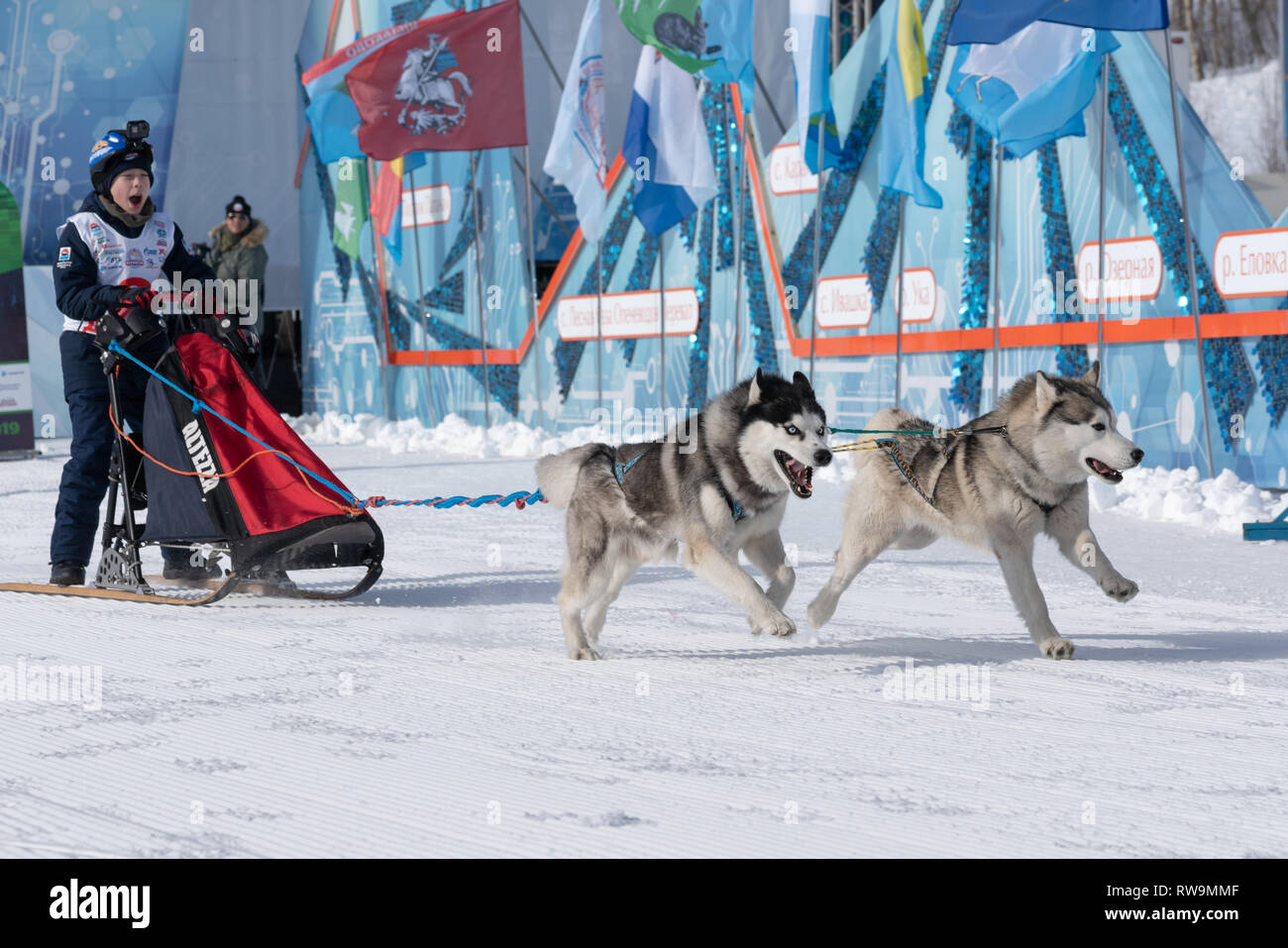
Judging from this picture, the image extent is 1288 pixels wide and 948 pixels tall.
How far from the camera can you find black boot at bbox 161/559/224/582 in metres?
5.56

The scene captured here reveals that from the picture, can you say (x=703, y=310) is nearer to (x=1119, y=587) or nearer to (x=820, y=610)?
(x=820, y=610)

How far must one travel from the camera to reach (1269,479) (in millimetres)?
7973

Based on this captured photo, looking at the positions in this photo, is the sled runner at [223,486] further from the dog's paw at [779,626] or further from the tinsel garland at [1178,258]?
the tinsel garland at [1178,258]

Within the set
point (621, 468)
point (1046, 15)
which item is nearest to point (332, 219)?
point (1046, 15)

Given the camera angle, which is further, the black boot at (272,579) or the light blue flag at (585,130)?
the light blue flag at (585,130)

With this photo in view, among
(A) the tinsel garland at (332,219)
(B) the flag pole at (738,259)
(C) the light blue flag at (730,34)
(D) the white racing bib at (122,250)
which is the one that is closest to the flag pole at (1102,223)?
(C) the light blue flag at (730,34)

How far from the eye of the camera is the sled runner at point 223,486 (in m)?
4.95

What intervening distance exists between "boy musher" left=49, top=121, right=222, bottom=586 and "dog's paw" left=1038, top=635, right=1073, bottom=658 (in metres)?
3.16

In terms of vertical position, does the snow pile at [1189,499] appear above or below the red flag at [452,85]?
below

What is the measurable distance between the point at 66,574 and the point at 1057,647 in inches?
141

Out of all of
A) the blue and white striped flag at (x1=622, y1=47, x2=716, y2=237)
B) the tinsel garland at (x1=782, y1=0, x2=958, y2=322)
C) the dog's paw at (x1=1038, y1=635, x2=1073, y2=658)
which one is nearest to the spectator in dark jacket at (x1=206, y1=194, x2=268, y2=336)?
the blue and white striped flag at (x1=622, y1=47, x2=716, y2=237)

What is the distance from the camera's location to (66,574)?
213 inches

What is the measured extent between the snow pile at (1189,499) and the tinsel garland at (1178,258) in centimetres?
45
